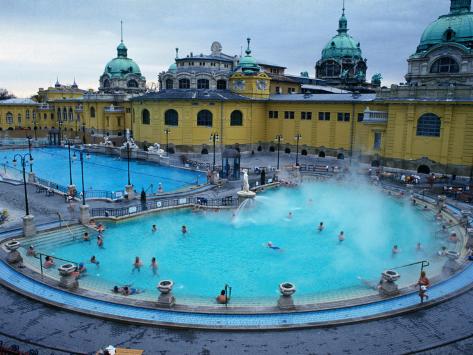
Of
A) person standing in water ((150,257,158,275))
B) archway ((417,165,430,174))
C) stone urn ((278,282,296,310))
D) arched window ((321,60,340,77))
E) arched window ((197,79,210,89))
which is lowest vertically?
person standing in water ((150,257,158,275))

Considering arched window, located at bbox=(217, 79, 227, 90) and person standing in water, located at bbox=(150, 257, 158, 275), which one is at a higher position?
arched window, located at bbox=(217, 79, 227, 90)

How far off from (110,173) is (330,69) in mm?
48698

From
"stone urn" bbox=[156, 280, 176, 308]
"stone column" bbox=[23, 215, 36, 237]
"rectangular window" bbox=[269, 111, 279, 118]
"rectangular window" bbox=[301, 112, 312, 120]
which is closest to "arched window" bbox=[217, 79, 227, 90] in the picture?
"rectangular window" bbox=[269, 111, 279, 118]

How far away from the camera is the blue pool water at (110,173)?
42591 millimetres

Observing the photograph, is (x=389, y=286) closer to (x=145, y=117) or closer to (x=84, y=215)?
(x=84, y=215)

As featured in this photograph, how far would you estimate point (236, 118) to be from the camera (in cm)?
6088

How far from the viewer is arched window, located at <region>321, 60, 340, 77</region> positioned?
257ft

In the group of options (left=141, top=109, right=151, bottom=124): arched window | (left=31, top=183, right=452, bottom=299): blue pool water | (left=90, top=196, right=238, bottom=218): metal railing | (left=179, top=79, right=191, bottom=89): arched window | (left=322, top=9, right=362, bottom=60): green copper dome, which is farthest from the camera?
(left=322, top=9, right=362, bottom=60): green copper dome

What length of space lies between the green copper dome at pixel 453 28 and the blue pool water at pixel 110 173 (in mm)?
33817

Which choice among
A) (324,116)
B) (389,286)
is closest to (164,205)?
(389,286)

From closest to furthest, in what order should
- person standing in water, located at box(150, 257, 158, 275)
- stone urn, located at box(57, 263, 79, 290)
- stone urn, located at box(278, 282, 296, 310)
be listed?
stone urn, located at box(278, 282, 296, 310)
stone urn, located at box(57, 263, 79, 290)
person standing in water, located at box(150, 257, 158, 275)

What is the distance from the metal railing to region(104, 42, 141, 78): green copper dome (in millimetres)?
59161

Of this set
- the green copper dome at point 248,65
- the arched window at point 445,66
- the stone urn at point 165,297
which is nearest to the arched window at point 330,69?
the green copper dome at point 248,65

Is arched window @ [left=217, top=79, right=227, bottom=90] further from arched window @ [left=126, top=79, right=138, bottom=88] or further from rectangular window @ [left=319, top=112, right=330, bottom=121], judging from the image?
arched window @ [left=126, top=79, right=138, bottom=88]
